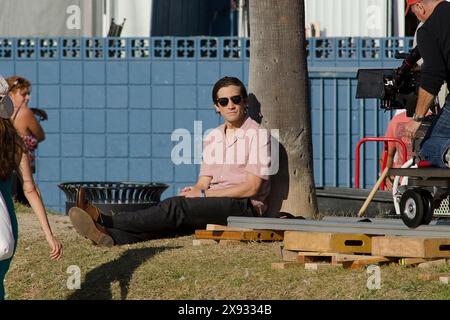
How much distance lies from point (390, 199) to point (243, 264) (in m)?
3.18

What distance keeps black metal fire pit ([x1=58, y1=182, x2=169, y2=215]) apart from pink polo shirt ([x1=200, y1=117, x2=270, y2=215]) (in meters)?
0.97

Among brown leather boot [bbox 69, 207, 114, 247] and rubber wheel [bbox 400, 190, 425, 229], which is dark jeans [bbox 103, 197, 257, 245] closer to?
brown leather boot [bbox 69, 207, 114, 247]

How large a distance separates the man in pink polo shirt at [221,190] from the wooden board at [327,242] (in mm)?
1267

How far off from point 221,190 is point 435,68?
6.84 feet

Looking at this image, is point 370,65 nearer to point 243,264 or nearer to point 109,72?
point 109,72

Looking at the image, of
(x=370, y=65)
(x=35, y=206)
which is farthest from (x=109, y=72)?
(x=35, y=206)

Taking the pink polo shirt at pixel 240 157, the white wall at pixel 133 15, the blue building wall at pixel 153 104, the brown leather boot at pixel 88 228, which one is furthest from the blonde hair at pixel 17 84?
the brown leather boot at pixel 88 228

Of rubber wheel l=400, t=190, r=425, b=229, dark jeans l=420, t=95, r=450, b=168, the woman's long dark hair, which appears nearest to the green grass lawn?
rubber wheel l=400, t=190, r=425, b=229

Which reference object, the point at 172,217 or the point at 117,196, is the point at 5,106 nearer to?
the point at 172,217

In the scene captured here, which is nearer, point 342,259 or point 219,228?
point 342,259

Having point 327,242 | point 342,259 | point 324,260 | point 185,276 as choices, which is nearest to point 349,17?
point 324,260

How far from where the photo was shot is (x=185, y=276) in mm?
8422

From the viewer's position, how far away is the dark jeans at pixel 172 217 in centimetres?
960

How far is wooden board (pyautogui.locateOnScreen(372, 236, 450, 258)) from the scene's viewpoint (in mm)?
8164
